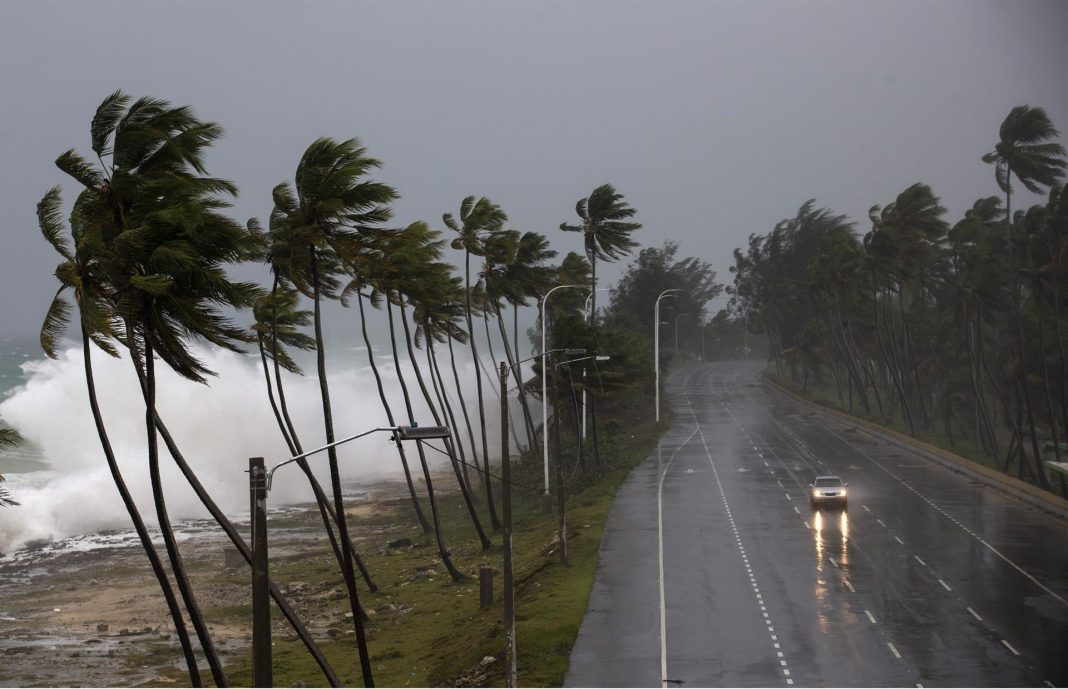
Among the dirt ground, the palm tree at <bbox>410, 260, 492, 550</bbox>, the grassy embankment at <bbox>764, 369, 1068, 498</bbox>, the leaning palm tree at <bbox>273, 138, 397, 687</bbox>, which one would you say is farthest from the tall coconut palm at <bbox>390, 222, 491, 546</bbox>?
the grassy embankment at <bbox>764, 369, 1068, 498</bbox>

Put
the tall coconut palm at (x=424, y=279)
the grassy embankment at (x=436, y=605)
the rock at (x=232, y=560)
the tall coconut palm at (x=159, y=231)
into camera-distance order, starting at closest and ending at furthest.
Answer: the tall coconut palm at (x=159, y=231)
the grassy embankment at (x=436, y=605)
the tall coconut palm at (x=424, y=279)
the rock at (x=232, y=560)

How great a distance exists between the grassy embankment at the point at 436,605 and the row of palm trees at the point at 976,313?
3218 cm

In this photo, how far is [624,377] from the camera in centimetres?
7806

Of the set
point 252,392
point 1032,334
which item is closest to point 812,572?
point 1032,334

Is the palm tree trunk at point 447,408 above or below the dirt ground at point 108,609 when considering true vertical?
above

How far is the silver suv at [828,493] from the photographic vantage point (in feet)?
182

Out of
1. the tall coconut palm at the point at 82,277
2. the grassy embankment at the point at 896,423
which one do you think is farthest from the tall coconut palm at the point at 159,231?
the grassy embankment at the point at 896,423

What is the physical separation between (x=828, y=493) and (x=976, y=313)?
40523 mm

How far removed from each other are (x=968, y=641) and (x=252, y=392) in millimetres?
92853

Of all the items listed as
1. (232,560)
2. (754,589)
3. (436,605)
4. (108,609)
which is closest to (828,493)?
(754,589)

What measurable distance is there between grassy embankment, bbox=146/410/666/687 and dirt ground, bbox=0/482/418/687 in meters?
0.86

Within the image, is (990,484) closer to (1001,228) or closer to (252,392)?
(1001,228)

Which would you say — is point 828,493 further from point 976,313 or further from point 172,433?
point 172,433

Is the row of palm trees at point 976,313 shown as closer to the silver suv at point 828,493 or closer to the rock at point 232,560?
the silver suv at point 828,493
